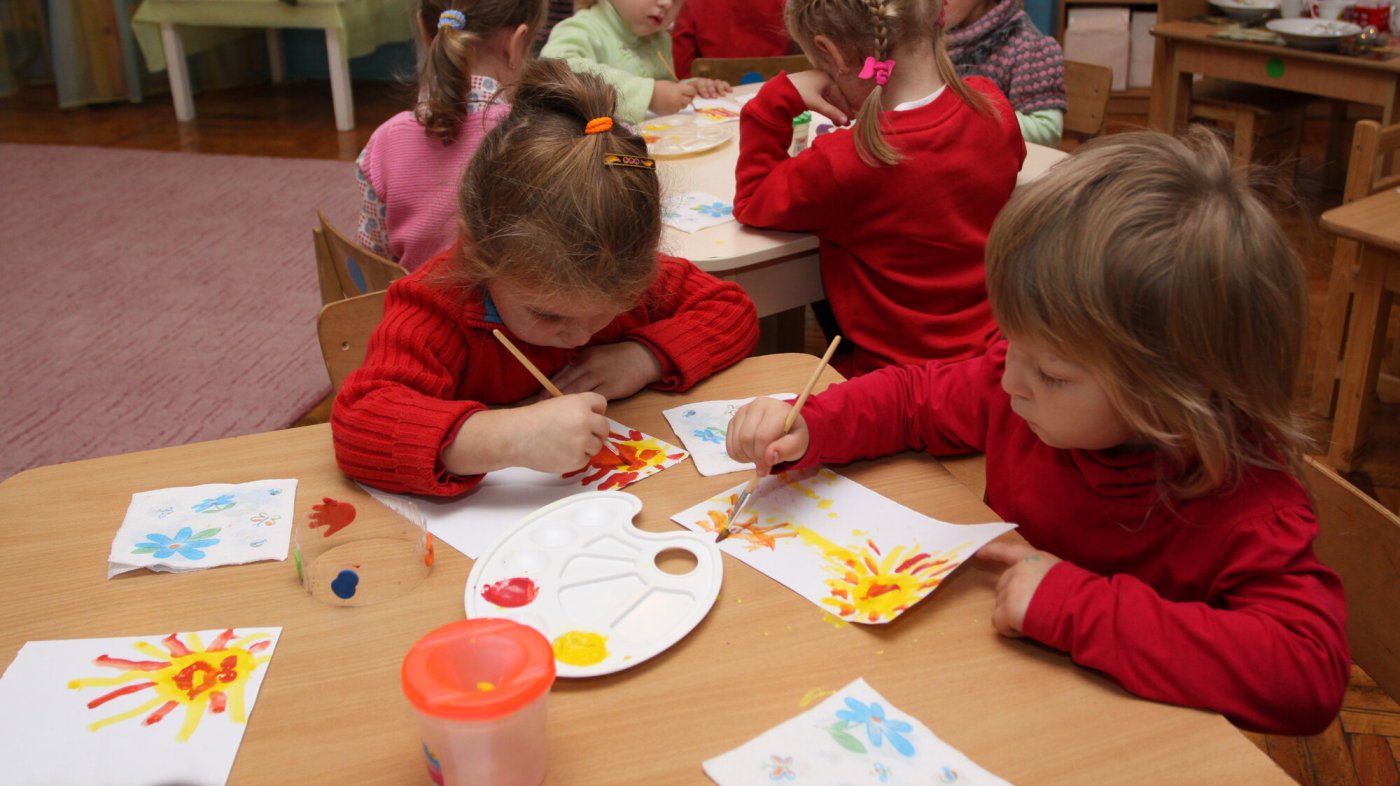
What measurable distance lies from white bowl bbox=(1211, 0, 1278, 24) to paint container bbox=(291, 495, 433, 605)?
Result: 3.66 m

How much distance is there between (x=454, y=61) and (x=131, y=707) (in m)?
1.22

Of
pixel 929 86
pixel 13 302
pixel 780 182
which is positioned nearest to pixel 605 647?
pixel 780 182

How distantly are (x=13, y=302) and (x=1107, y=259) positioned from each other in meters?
3.41

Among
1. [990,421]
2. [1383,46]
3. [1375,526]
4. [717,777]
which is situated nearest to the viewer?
[717,777]

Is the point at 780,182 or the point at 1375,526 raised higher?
the point at 780,182

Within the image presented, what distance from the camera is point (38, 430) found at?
8.80ft

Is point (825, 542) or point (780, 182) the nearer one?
point (825, 542)

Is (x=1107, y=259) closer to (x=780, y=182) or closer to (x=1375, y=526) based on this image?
(x=1375, y=526)

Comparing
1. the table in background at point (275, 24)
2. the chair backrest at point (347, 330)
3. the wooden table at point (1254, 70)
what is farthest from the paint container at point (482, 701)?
the table in background at point (275, 24)

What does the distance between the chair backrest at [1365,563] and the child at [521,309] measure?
663 mm

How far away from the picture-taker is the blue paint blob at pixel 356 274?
1.73 metres

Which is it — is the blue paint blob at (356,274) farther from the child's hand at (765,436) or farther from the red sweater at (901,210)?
the child's hand at (765,436)

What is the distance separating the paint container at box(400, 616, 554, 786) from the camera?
70 cm

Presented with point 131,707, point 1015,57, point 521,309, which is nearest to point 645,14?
point 1015,57
